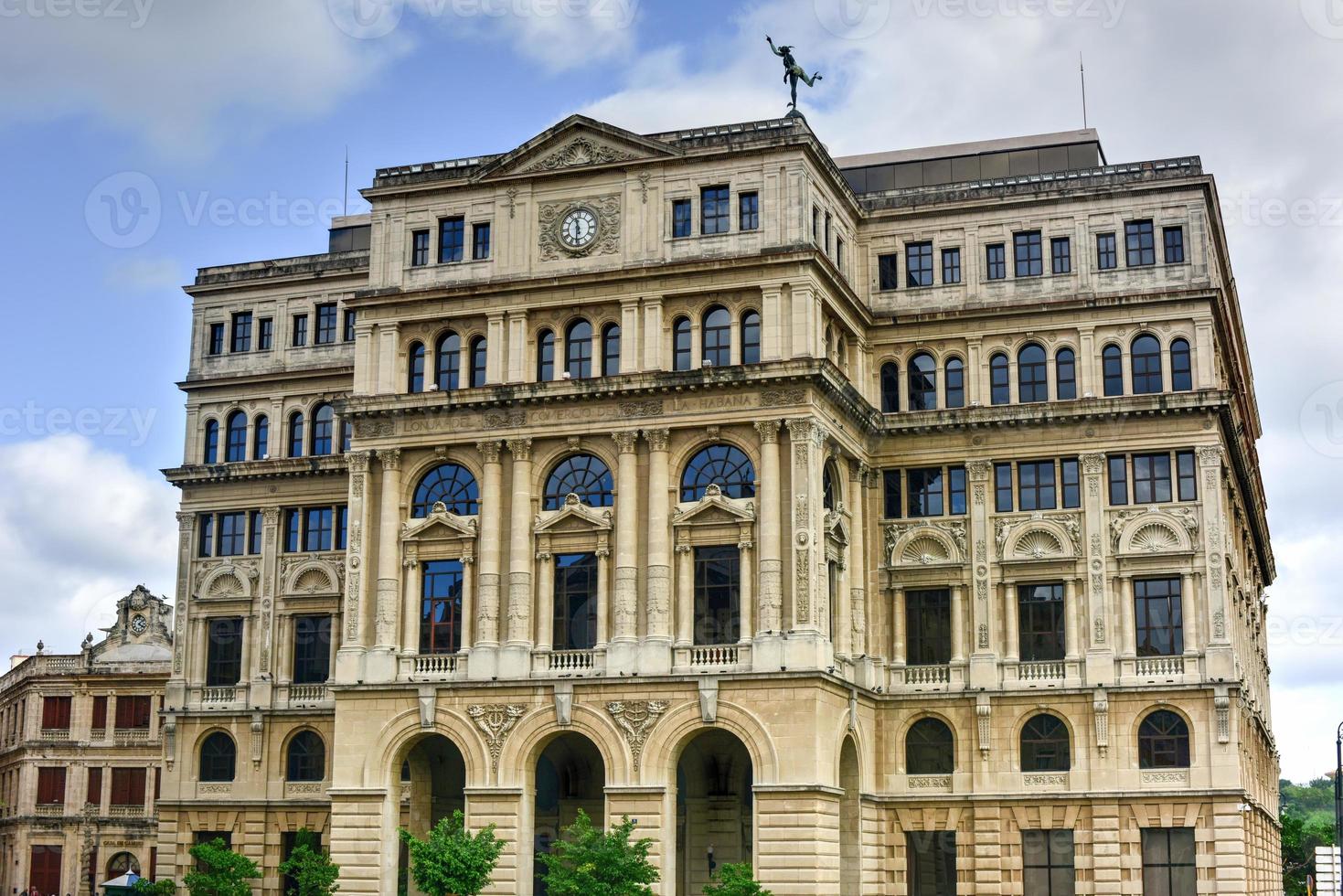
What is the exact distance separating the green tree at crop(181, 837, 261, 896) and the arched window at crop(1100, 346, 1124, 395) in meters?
38.5

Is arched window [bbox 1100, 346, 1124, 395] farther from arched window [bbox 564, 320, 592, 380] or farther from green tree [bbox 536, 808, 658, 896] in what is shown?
green tree [bbox 536, 808, 658, 896]

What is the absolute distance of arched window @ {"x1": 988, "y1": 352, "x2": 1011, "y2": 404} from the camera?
73188mm

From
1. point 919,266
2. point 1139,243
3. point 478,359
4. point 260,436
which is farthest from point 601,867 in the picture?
point 1139,243

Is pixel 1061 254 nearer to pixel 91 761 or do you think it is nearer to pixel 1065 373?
pixel 1065 373

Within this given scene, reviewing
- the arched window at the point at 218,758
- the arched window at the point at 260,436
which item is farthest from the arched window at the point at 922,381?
the arched window at the point at 218,758

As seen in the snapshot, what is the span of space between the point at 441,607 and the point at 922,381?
21.2 meters

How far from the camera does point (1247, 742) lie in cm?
7419

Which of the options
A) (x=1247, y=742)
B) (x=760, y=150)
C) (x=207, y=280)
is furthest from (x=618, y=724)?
(x=207, y=280)

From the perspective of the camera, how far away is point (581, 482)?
68.9 meters

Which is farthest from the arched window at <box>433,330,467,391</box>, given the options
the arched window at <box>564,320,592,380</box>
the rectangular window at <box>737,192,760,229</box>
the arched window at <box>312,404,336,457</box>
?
the arched window at <box>312,404,336,457</box>

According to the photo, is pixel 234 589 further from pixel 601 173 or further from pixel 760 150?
pixel 760 150

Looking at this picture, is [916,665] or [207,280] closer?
[916,665]

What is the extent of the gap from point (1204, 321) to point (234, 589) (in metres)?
42.8

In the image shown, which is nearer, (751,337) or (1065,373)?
(751,337)
